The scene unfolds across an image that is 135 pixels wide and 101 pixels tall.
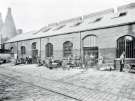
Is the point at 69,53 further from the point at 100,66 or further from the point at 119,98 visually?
the point at 119,98

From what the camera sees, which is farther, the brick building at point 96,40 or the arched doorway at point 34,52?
the arched doorway at point 34,52

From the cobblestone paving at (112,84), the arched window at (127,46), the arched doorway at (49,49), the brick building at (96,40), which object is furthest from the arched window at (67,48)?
the cobblestone paving at (112,84)

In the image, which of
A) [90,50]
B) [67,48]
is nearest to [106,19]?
[90,50]

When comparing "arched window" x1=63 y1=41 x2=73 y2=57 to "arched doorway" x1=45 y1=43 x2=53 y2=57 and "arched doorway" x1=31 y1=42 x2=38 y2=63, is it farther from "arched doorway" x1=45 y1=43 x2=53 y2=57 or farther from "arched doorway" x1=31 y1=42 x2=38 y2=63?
"arched doorway" x1=31 y1=42 x2=38 y2=63

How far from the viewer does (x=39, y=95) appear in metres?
5.18

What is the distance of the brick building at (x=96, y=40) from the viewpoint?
12.6m

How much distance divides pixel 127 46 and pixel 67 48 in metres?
7.48

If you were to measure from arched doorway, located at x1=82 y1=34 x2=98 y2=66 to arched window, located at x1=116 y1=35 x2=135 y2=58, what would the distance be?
2560 millimetres

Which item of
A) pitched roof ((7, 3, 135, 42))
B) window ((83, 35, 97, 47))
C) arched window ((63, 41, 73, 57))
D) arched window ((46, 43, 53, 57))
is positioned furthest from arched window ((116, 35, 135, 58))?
arched window ((46, 43, 53, 57))

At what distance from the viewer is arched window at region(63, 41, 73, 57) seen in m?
17.0

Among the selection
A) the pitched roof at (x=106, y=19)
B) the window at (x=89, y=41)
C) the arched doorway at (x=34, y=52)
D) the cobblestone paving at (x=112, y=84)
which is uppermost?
the pitched roof at (x=106, y=19)

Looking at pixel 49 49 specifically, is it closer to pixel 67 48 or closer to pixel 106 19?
pixel 67 48

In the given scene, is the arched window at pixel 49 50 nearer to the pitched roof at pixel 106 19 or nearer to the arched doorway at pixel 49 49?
the arched doorway at pixel 49 49

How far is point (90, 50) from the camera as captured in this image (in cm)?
1530
